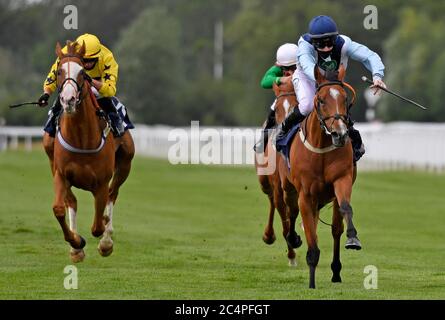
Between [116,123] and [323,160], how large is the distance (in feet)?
9.27

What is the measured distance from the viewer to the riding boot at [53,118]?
12.5 meters

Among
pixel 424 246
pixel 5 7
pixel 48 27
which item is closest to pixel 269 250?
pixel 424 246

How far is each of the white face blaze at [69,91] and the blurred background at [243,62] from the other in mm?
37357

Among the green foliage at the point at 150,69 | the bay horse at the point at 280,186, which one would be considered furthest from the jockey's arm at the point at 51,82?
the green foliage at the point at 150,69

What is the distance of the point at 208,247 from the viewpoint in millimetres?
15023

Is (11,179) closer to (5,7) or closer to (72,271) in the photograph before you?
(72,271)

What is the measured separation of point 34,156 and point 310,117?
30815 mm

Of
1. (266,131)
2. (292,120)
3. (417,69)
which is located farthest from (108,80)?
(417,69)

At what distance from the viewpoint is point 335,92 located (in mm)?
10570

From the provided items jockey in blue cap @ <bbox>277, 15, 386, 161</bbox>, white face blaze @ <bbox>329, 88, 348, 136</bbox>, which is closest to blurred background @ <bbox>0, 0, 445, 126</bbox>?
jockey in blue cap @ <bbox>277, 15, 386, 161</bbox>

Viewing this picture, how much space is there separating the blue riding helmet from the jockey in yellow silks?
2481mm
